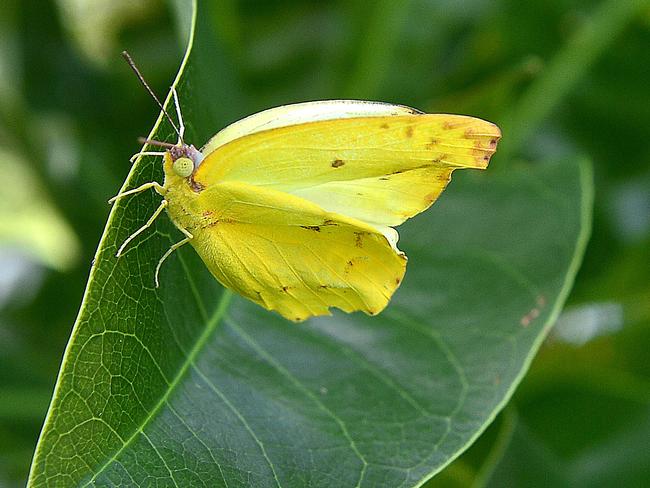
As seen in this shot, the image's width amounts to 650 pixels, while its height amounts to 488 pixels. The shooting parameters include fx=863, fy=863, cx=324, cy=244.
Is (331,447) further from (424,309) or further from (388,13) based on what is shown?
(388,13)

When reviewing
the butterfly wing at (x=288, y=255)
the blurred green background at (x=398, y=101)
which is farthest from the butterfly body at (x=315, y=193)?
the blurred green background at (x=398, y=101)

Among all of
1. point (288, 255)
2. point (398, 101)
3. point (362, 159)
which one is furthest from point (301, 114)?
point (398, 101)

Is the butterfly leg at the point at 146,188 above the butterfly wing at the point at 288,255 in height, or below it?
above

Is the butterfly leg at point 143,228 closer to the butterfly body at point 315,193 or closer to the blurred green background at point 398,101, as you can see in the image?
the butterfly body at point 315,193

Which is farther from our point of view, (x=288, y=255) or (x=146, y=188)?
(x=288, y=255)

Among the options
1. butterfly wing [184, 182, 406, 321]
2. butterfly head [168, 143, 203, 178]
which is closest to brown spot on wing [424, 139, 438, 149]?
butterfly wing [184, 182, 406, 321]

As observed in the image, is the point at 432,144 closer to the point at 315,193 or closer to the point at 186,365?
the point at 315,193

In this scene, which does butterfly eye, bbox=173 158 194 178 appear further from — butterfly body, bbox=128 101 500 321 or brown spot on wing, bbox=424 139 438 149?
brown spot on wing, bbox=424 139 438 149
